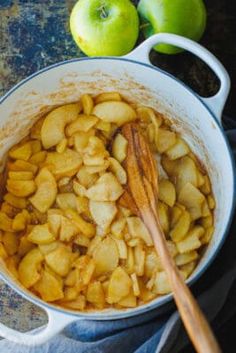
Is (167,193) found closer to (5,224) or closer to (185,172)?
(185,172)

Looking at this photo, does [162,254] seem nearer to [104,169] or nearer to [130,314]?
[130,314]

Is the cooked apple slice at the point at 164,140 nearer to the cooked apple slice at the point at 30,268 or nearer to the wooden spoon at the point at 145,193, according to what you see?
the wooden spoon at the point at 145,193

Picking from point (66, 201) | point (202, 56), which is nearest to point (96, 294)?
point (66, 201)

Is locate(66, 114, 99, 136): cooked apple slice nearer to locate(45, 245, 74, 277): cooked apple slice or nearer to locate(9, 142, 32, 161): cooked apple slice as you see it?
locate(9, 142, 32, 161): cooked apple slice

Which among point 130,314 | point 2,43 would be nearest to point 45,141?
point 2,43

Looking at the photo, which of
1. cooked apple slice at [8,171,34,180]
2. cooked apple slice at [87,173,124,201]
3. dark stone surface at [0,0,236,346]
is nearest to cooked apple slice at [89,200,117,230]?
cooked apple slice at [87,173,124,201]

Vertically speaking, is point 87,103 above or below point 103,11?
below

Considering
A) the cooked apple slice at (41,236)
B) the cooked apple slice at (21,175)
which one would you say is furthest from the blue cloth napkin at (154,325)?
the cooked apple slice at (21,175)
